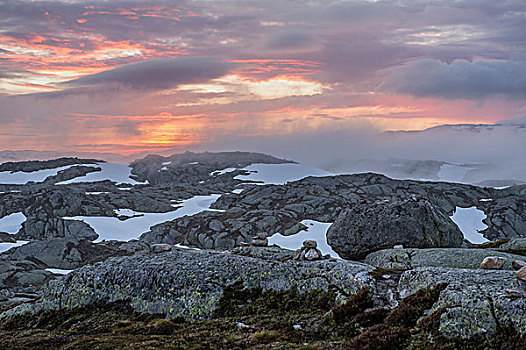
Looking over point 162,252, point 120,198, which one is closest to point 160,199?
point 120,198

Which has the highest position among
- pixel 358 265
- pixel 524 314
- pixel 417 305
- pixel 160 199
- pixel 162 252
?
pixel 524 314

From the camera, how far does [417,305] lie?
59.4 feet

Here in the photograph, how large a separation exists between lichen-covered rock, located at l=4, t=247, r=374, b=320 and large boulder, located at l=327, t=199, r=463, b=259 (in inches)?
339

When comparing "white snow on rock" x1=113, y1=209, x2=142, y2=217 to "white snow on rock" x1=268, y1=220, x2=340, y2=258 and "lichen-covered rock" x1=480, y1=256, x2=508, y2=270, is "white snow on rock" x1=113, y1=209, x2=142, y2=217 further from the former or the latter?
"lichen-covered rock" x1=480, y1=256, x2=508, y2=270

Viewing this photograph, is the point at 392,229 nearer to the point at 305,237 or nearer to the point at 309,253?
the point at 309,253

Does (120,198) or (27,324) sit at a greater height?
(27,324)

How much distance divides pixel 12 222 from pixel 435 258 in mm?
164406

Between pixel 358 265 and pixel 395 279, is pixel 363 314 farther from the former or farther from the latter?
pixel 358 265

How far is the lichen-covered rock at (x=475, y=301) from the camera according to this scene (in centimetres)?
1520

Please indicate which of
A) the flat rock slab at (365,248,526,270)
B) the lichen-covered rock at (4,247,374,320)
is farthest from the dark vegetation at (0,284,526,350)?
the flat rock slab at (365,248,526,270)

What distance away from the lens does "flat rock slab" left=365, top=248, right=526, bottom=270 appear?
28.6 m

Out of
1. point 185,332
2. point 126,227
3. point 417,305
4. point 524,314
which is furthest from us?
point 126,227

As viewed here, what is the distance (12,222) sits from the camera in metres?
150

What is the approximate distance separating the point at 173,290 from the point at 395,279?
15.0 meters
